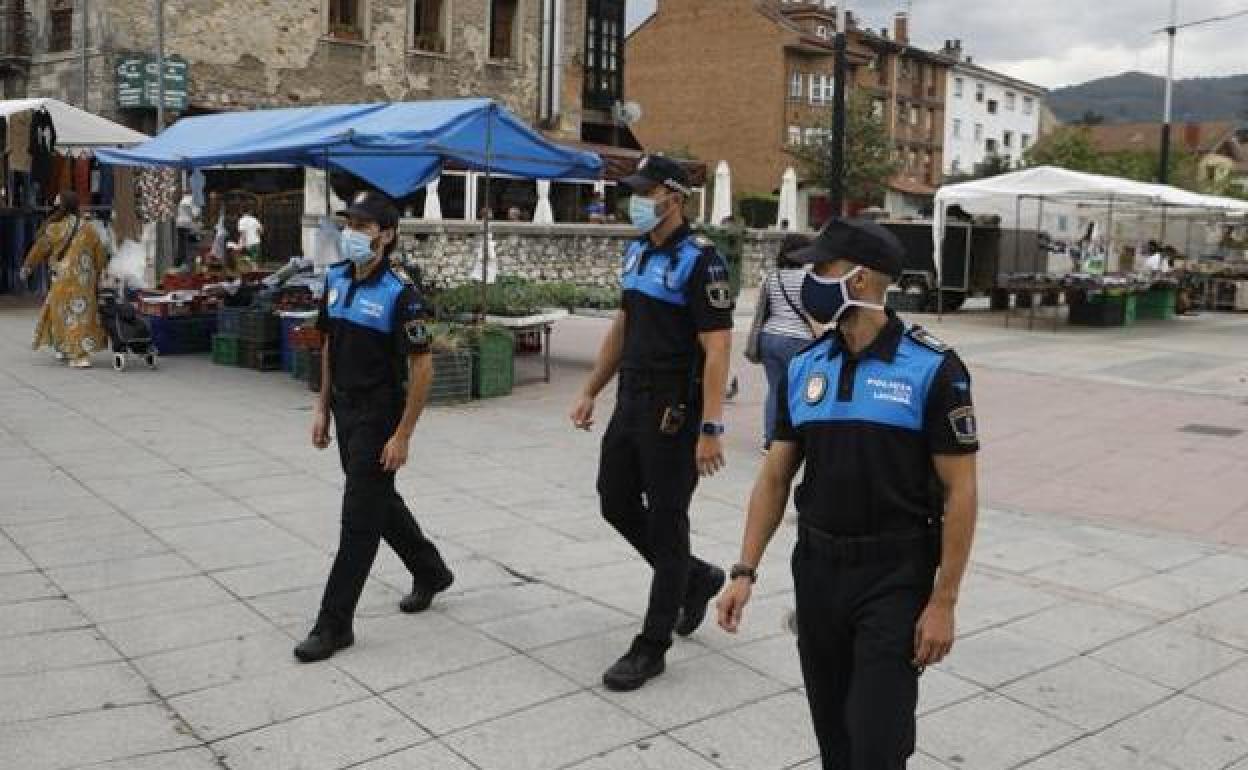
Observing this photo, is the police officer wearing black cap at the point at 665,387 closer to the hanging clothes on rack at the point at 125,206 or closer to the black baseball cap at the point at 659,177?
the black baseball cap at the point at 659,177

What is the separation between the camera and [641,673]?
437 centimetres

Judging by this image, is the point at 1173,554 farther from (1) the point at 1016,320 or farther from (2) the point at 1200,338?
(1) the point at 1016,320

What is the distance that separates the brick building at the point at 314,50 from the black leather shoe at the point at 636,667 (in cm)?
2248

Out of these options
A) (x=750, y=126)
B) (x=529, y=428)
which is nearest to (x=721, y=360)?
(x=529, y=428)

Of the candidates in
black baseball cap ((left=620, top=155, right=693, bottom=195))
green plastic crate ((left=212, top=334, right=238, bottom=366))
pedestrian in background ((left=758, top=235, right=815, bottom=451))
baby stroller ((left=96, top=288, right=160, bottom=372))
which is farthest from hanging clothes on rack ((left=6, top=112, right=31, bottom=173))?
black baseball cap ((left=620, top=155, right=693, bottom=195))

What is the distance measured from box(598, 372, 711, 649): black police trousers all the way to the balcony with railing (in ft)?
83.4

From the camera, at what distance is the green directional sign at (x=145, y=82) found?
76.2 ft

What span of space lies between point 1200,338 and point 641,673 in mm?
18446

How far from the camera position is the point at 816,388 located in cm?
286

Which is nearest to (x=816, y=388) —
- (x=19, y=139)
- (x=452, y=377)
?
(x=452, y=377)

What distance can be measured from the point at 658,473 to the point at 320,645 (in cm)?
144

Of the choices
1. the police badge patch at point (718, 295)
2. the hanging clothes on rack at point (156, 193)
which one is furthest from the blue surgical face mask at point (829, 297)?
the hanging clothes on rack at point (156, 193)

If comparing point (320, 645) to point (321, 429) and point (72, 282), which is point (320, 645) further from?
point (72, 282)

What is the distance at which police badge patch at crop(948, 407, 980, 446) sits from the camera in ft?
8.82
